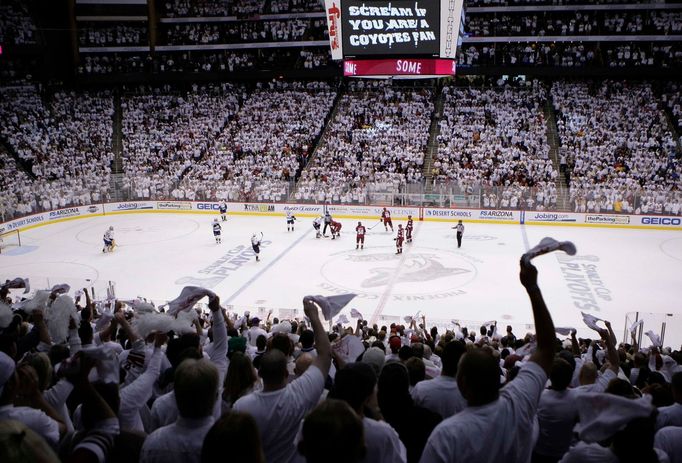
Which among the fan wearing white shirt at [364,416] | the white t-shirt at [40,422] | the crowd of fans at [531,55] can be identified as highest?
the crowd of fans at [531,55]

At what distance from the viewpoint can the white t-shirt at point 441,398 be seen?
390 centimetres

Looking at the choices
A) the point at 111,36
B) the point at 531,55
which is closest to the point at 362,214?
the point at 531,55

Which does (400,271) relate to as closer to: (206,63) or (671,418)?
(671,418)

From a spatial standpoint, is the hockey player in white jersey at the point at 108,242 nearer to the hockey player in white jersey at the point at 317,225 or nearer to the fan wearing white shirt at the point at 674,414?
the hockey player in white jersey at the point at 317,225

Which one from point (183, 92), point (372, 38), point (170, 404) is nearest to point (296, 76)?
point (183, 92)

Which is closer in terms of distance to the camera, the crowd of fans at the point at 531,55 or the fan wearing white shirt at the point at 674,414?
the fan wearing white shirt at the point at 674,414

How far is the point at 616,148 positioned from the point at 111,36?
35.0 m

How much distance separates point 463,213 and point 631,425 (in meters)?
26.4

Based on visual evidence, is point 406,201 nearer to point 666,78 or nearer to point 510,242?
point 510,242

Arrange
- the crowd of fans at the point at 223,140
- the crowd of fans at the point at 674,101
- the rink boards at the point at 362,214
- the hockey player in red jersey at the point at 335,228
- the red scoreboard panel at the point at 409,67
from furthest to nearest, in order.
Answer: the crowd of fans at the point at 674,101 < the crowd of fans at the point at 223,140 < the rink boards at the point at 362,214 < the hockey player in red jersey at the point at 335,228 < the red scoreboard panel at the point at 409,67

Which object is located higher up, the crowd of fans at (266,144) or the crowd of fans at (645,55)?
the crowd of fans at (645,55)

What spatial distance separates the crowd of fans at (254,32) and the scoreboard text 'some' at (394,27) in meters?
19.2

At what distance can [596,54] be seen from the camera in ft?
125

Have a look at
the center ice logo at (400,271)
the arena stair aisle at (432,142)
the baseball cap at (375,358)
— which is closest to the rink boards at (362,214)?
the arena stair aisle at (432,142)
